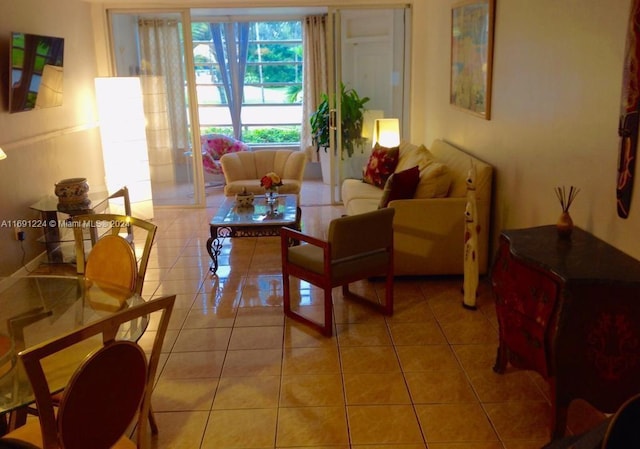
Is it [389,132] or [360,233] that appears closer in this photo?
[360,233]

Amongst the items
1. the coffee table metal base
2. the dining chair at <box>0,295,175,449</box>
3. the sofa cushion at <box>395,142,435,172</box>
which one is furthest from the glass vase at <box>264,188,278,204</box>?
the dining chair at <box>0,295,175,449</box>

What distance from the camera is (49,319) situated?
2.45 m

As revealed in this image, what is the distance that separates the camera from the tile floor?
256cm

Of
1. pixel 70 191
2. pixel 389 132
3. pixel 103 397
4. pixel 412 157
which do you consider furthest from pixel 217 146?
pixel 103 397

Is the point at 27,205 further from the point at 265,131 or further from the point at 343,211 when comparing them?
the point at 265,131

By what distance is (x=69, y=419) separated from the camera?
64.3 inches

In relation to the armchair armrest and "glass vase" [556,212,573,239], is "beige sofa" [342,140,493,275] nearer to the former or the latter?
the armchair armrest

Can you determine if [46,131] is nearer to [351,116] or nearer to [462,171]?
[351,116]

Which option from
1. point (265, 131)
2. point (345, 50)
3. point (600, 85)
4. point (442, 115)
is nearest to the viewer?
point (600, 85)

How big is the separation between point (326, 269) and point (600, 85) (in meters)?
1.72

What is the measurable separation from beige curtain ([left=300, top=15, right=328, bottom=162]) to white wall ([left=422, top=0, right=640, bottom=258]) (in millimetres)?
3998

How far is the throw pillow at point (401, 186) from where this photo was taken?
4137 millimetres

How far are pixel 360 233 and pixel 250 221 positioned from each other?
4.42 feet

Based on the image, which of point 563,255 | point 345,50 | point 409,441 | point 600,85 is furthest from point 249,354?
point 345,50
